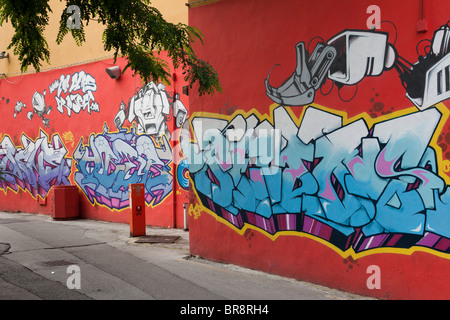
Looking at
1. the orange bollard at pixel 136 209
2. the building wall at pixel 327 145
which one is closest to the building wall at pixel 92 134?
the orange bollard at pixel 136 209

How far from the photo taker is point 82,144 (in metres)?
14.6

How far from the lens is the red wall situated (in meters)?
12.4

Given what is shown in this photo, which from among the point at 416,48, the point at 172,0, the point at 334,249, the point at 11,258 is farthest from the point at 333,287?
the point at 172,0

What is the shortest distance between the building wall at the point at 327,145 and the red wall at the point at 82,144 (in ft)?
11.9

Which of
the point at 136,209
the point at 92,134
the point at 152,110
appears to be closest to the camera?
the point at 136,209

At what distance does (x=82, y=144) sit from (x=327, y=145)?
979 cm

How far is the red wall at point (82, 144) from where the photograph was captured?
488 inches

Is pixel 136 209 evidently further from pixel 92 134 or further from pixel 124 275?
pixel 92 134

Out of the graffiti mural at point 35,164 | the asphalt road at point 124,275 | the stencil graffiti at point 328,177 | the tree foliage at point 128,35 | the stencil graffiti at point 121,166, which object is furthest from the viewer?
the graffiti mural at point 35,164

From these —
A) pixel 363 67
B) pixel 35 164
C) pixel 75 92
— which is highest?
pixel 75 92

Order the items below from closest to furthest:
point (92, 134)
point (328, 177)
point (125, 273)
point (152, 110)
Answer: point (328, 177), point (125, 273), point (152, 110), point (92, 134)

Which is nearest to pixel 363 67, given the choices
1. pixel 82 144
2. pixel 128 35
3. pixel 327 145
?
pixel 327 145

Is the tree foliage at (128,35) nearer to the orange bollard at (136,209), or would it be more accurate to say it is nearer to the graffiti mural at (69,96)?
the orange bollard at (136,209)

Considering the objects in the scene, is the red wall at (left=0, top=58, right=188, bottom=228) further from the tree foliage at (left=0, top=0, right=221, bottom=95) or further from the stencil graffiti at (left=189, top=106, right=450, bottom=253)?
the tree foliage at (left=0, top=0, right=221, bottom=95)
